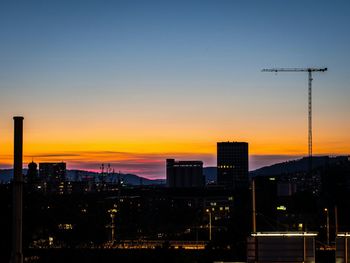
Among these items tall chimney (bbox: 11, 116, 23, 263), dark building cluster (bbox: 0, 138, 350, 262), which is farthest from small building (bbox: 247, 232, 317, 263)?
dark building cluster (bbox: 0, 138, 350, 262)

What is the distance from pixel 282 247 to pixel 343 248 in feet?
7.82

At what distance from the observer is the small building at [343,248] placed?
25062 mm

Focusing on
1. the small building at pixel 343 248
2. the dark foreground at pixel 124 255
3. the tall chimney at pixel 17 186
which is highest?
the tall chimney at pixel 17 186

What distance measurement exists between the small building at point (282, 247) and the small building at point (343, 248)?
138 cm

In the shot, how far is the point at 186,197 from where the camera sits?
635ft

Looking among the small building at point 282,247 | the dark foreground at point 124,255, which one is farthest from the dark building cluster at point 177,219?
the small building at point 282,247

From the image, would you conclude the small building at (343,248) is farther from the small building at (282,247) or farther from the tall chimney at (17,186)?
the tall chimney at (17,186)

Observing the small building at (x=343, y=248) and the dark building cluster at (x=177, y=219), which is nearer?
the small building at (x=343, y=248)

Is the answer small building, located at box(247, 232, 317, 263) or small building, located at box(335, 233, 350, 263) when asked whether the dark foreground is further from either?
small building, located at box(247, 232, 317, 263)

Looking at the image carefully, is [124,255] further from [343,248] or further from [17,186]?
[17,186]

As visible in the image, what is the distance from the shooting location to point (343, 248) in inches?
990

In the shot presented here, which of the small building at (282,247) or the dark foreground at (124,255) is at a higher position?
the small building at (282,247)

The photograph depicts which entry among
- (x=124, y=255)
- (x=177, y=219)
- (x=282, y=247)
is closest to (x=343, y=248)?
(x=282, y=247)

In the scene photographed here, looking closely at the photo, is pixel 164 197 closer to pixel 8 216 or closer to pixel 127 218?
pixel 127 218
